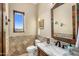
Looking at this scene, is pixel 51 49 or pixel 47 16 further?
pixel 47 16

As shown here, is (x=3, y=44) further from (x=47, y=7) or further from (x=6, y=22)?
(x=47, y=7)

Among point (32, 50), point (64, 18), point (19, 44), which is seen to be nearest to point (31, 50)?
point (32, 50)

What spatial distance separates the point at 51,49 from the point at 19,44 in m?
0.48

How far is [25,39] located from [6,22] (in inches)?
14.5

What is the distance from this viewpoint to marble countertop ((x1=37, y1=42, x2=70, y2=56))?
1.77 metres

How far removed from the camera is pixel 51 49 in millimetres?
1813

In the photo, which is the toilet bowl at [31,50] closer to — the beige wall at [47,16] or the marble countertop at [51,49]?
the marble countertop at [51,49]

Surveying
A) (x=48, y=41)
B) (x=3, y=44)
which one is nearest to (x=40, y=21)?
(x=48, y=41)

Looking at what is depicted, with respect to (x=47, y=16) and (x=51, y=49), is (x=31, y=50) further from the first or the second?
(x=47, y=16)

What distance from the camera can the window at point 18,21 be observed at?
1846 mm

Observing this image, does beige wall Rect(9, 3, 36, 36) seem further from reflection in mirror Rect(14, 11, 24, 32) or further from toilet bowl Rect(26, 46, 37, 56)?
toilet bowl Rect(26, 46, 37, 56)

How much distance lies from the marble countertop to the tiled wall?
0.16 m

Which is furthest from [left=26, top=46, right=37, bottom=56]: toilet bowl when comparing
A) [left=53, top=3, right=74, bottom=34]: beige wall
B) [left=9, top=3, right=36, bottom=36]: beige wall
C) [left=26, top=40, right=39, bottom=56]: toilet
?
[left=53, top=3, right=74, bottom=34]: beige wall

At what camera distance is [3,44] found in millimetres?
1883
